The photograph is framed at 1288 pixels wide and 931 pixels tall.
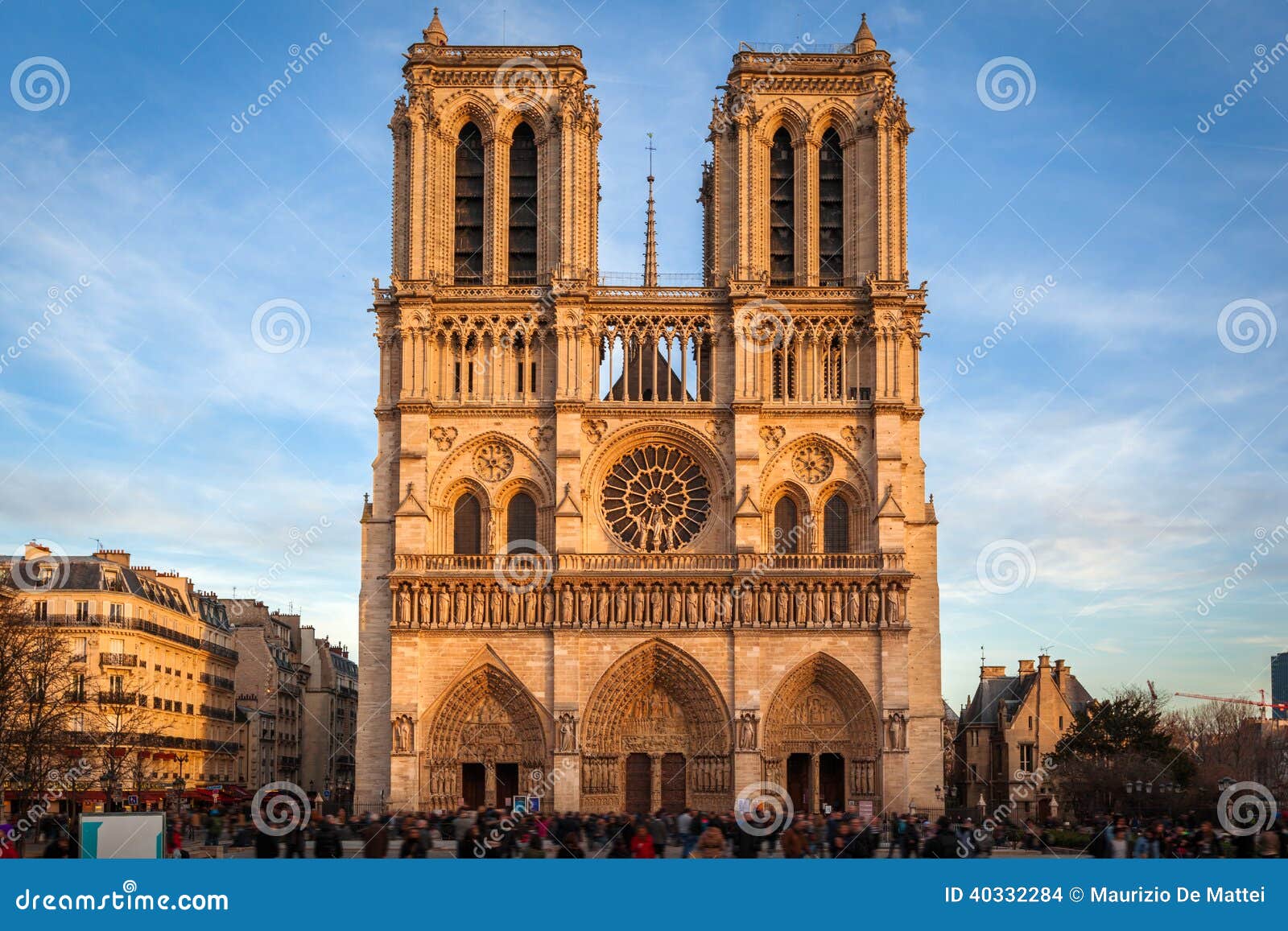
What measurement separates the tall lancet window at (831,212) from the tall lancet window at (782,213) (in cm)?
83

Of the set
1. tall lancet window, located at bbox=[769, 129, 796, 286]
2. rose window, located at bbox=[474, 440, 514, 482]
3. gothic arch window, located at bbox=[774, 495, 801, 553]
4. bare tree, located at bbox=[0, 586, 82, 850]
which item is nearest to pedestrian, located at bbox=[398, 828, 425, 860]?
bare tree, located at bbox=[0, 586, 82, 850]

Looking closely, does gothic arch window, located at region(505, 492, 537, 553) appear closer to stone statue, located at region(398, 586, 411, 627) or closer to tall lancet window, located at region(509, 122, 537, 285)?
stone statue, located at region(398, 586, 411, 627)

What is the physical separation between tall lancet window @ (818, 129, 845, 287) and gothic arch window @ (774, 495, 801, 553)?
6.70 meters

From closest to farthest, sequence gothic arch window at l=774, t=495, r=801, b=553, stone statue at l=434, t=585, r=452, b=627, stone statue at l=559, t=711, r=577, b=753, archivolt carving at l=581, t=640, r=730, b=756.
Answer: stone statue at l=559, t=711, r=577, b=753 < archivolt carving at l=581, t=640, r=730, b=756 < stone statue at l=434, t=585, r=452, b=627 < gothic arch window at l=774, t=495, r=801, b=553

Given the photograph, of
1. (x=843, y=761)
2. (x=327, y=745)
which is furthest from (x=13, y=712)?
(x=327, y=745)

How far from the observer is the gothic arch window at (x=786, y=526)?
45.6 meters

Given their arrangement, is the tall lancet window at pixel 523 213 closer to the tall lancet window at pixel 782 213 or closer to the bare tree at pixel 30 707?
the tall lancet window at pixel 782 213

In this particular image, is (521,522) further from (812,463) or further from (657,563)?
(812,463)

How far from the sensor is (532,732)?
4412 centimetres

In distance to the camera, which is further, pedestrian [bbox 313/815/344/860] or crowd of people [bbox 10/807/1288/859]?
pedestrian [bbox 313/815/344/860]

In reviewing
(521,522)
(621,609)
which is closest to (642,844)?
(621,609)

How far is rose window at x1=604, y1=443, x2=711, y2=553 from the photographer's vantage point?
46.1 metres

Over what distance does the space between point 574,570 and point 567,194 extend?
1100 cm

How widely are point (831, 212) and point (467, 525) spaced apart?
46.9 feet
